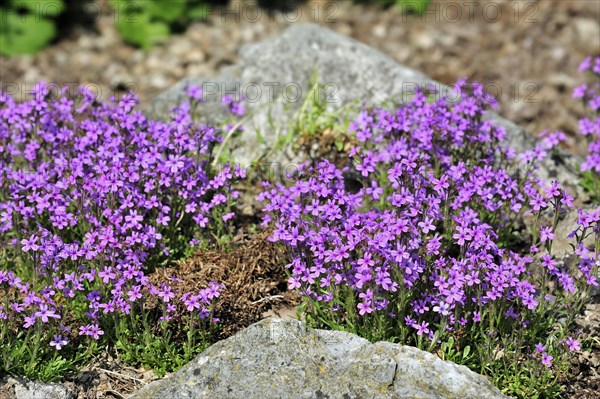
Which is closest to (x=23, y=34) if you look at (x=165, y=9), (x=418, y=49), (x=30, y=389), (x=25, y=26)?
(x=25, y=26)

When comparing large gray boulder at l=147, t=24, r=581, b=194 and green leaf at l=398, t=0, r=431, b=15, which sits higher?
green leaf at l=398, t=0, r=431, b=15

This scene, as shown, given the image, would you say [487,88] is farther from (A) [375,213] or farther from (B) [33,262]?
(B) [33,262]

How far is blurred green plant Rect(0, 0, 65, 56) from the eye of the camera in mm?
10969

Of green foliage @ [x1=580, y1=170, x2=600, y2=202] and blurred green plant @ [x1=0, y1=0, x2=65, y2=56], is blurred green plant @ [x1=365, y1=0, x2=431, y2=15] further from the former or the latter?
blurred green plant @ [x1=0, y1=0, x2=65, y2=56]

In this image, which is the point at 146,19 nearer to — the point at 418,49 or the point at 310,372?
the point at 418,49

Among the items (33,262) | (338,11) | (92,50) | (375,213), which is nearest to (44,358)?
(33,262)

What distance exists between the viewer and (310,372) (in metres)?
5.50

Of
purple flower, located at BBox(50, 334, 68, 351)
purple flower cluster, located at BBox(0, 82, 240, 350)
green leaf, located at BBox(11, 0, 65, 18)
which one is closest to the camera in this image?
purple flower, located at BBox(50, 334, 68, 351)

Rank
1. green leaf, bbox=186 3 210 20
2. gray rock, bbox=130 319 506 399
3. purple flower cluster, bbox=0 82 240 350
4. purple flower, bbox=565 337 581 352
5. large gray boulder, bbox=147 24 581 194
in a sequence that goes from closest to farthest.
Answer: gray rock, bbox=130 319 506 399 → purple flower, bbox=565 337 581 352 → purple flower cluster, bbox=0 82 240 350 → large gray boulder, bbox=147 24 581 194 → green leaf, bbox=186 3 210 20

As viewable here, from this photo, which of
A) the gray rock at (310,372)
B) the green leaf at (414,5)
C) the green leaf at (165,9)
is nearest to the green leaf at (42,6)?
the green leaf at (165,9)

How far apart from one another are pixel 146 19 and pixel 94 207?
5323 mm

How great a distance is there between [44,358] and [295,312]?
1.90 meters

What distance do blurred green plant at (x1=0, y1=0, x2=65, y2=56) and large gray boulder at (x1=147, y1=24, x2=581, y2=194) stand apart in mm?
3097

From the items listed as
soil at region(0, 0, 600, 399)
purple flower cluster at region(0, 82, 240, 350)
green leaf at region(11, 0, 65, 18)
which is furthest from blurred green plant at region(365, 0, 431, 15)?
purple flower cluster at region(0, 82, 240, 350)
